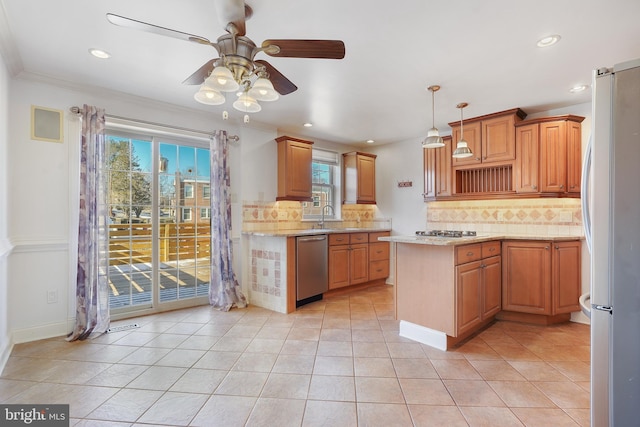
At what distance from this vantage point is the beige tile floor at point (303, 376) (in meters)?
1.72

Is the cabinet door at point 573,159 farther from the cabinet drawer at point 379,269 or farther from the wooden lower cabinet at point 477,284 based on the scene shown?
the cabinet drawer at point 379,269

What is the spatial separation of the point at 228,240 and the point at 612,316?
343cm

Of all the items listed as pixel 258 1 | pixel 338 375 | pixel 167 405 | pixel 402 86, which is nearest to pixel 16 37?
pixel 258 1

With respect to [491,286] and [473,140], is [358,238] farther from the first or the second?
[473,140]

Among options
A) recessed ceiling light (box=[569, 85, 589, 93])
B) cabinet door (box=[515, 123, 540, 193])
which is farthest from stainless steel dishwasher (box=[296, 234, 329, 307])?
recessed ceiling light (box=[569, 85, 589, 93])

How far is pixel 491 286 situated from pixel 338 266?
1.89 metres

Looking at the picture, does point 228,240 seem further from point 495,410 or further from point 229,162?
point 495,410

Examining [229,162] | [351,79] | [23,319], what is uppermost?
[351,79]

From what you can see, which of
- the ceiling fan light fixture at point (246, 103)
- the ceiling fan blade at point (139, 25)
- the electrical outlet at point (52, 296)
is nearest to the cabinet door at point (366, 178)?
the ceiling fan light fixture at point (246, 103)

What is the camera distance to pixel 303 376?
2127mm

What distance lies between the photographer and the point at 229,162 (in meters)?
3.87

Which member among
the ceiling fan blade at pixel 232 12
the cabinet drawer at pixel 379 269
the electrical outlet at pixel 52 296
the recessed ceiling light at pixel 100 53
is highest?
the recessed ceiling light at pixel 100 53

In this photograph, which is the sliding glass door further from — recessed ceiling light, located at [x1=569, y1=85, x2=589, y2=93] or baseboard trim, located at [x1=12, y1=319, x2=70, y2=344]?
recessed ceiling light, located at [x1=569, y1=85, x2=589, y2=93]

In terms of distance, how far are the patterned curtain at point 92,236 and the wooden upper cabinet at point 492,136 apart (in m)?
4.09
